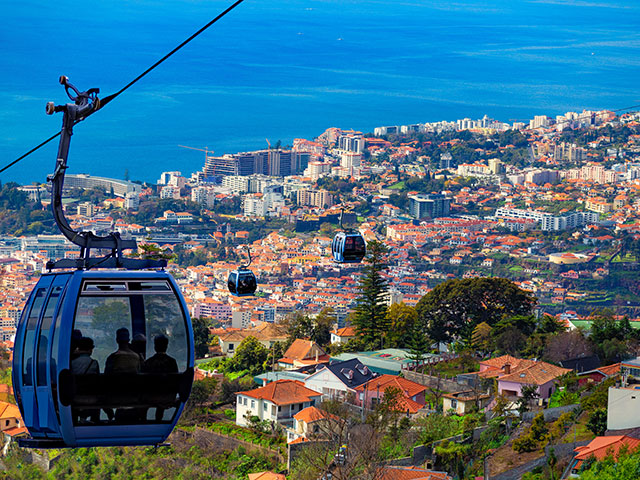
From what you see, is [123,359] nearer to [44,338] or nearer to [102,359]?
[102,359]

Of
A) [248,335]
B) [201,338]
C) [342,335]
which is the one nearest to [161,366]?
[342,335]

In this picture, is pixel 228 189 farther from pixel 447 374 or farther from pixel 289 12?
pixel 289 12

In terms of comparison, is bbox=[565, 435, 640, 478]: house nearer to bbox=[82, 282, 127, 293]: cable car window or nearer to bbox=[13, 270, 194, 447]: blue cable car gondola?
bbox=[13, 270, 194, 447]: blue cable car gondola

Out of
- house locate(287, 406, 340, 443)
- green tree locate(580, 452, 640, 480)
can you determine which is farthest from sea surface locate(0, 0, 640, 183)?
green tree locate(580, 452, 640, 480)

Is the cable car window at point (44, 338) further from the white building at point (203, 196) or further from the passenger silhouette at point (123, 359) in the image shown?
the white building at point (203, 196)

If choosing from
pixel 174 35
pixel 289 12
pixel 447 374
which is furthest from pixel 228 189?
pixel 289 12
